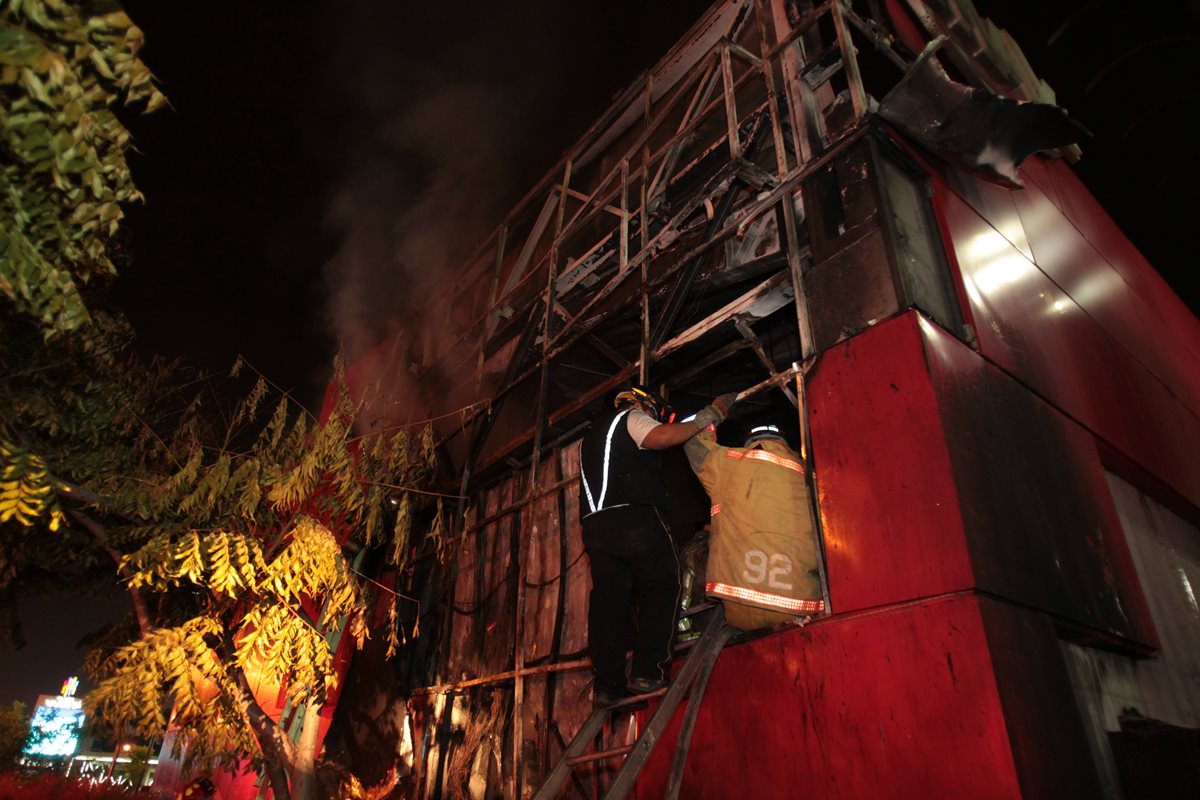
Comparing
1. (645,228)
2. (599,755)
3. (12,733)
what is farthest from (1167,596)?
(12,733)

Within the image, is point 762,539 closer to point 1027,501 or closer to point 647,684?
point 647,684

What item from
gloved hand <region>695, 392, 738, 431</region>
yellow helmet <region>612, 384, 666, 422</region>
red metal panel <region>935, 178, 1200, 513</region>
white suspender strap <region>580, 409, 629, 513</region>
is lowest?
white suspender strap <region>580, 409, 629, 513</region>

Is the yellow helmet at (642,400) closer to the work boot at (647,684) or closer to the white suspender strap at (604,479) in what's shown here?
the white suspender strap at (604,479)

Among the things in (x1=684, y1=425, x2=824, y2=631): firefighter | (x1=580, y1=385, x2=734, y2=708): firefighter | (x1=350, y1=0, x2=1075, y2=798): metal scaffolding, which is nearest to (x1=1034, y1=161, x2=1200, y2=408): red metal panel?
(x1=350, y1=0, x2=1075, y2=798): metal scaffolding

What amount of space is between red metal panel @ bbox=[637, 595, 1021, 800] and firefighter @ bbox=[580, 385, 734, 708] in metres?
0.41

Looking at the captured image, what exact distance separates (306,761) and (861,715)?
5.53 meters

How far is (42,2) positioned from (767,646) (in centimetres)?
385

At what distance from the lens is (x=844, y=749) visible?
259 centimetres

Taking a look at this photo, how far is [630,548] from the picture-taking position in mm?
3562

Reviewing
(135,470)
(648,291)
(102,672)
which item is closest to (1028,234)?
(648,291)

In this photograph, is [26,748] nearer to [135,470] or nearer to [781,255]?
[135,470]

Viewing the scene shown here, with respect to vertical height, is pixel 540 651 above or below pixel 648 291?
below

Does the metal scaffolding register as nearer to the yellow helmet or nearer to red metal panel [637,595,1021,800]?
the yellow helmet

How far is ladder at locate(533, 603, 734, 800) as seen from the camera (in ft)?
9.52
